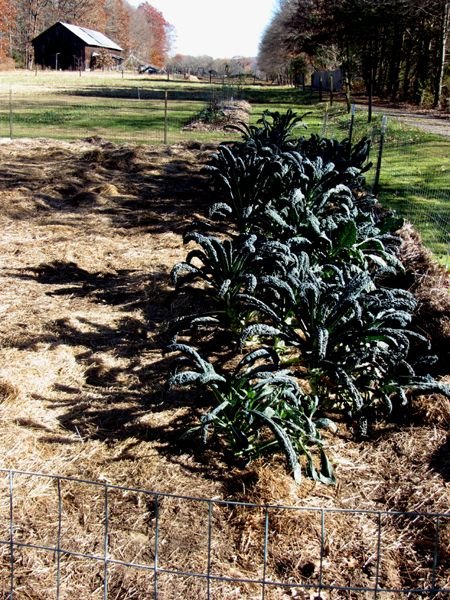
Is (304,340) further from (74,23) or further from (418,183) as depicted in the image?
(74,23)

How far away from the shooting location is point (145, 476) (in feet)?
10.6

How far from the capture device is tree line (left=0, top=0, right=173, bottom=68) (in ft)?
239

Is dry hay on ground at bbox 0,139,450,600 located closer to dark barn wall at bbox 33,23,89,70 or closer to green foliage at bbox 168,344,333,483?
green foliage at bbox 168,344,333,483

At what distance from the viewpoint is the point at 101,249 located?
7297 millimetres

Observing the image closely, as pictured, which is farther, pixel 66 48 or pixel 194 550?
pixel 66 48

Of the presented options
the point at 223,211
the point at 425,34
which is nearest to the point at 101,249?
the point at 223,211

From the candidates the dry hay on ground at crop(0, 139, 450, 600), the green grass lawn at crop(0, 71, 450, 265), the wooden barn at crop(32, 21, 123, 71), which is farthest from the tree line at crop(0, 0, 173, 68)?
the dry hay on ground at crop(0, 139, 450, 600)

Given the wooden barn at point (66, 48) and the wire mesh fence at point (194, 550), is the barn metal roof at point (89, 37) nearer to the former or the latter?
the wooden barn at point (66, 48)

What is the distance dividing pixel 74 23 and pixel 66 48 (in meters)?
22.7

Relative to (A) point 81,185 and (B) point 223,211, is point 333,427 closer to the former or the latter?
(B) point 223,211

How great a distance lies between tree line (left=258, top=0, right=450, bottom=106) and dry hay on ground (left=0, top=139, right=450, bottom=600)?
16.8m

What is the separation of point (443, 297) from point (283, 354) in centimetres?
136

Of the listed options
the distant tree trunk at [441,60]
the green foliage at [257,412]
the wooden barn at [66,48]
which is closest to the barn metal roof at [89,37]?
the wooden barn at [66,48]

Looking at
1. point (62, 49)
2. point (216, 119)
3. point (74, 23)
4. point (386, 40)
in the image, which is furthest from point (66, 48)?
point (216, 119)
